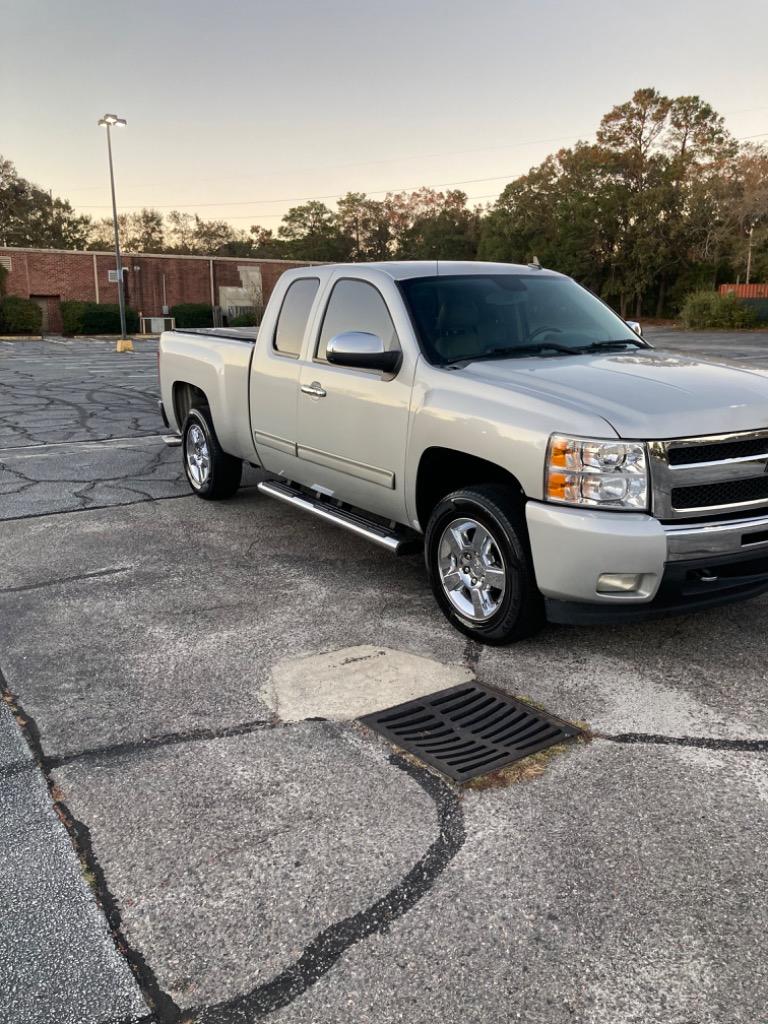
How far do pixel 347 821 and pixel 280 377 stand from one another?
378 cm

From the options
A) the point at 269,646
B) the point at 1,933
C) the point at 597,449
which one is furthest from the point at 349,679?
the point at 1,933

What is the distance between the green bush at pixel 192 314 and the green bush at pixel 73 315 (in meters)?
5.32

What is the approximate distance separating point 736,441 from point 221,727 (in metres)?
2.66

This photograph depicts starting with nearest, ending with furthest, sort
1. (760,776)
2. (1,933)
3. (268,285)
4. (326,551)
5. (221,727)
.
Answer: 1. (1,933)
2. (760,776)
3. (221,727)
4. (326,551)
5. (268,285)

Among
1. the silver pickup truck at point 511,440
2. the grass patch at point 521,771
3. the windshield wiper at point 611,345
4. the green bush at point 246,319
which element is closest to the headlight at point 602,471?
the silver pickup truck at point 511,440

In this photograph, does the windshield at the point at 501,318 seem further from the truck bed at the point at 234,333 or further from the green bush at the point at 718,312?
the green bush at the point at 718,312

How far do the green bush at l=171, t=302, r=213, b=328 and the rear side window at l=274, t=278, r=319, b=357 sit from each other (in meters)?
45.6

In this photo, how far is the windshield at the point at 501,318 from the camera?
518 centimetres

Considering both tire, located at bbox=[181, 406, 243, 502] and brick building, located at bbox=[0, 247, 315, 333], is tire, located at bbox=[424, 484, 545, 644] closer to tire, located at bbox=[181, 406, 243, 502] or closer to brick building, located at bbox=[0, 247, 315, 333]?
tire, located at bbox=[181, 406, 243, 502]

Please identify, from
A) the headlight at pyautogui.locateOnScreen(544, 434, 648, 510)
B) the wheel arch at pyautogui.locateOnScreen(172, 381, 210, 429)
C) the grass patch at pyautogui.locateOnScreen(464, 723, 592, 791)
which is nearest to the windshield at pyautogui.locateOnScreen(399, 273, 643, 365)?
the headlight at pyautogui.locateOnScreen(544, 434, 648, 510)

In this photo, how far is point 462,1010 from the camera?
88.7 inches

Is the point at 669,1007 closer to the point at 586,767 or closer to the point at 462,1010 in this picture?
the point at 462,1010

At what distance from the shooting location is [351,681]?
13.8 feet

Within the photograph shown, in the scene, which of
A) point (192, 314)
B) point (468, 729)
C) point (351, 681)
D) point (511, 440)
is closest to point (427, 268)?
point (511, 440)
